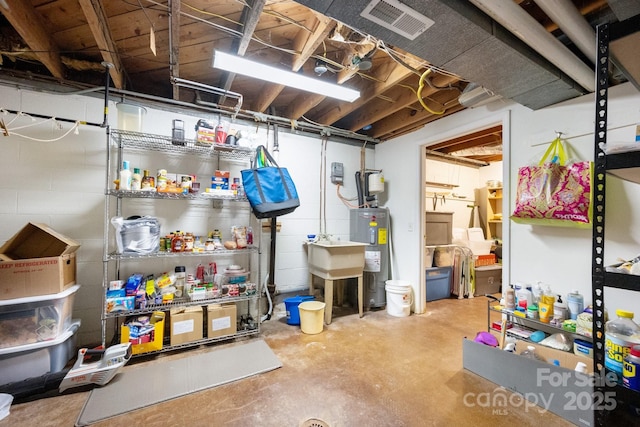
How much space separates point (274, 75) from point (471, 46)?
1464 millimetres

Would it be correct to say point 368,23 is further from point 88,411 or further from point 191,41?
point 88,411

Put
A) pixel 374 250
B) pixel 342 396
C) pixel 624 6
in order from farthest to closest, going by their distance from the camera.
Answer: pixel 374 250
pixel 342 396
pixel 624 6

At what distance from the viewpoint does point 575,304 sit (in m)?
1.88

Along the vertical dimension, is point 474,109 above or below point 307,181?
above

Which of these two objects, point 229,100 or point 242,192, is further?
point 229,100

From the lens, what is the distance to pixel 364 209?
12.0 ft

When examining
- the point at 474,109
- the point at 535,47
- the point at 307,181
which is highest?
the point at 474,109

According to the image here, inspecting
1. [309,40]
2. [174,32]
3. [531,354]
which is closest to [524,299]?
[531,354]

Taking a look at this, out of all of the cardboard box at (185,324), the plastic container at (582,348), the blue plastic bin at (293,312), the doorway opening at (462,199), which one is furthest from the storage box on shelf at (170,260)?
the doorway opening at (462,199)

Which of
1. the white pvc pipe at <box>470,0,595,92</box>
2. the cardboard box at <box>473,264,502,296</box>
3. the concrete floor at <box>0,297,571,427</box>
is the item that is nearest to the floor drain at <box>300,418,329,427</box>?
the concrete floor at <box>0,297,571,427</box>

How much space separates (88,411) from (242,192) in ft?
6.47

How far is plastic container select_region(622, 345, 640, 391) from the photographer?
1.29m

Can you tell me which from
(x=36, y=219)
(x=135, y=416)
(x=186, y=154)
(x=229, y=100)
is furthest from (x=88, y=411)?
(x=229, y=100)

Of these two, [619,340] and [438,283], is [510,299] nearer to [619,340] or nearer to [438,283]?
[619,340]
